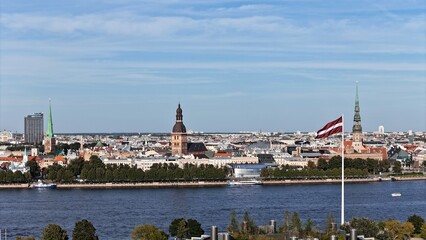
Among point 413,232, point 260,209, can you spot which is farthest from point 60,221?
point 413,232

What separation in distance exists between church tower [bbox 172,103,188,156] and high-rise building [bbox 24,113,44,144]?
146 ft

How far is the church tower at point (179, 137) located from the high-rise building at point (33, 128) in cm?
4435

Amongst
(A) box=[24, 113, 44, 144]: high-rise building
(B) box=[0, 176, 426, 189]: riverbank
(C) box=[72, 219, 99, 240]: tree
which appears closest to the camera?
(C) box=[72, 219, 99, 240]: tree

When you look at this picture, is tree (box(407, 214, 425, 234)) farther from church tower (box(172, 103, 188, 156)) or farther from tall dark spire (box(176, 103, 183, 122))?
church tower (box(172, 103, 188, 156))

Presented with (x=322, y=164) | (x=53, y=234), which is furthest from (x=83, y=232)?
(x=322, y=164)

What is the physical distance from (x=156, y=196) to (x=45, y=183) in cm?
899

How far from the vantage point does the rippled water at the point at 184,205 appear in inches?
799

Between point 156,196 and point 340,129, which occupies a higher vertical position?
point 340,129

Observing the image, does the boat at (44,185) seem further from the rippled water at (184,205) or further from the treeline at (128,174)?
the rippled water at (184,205)

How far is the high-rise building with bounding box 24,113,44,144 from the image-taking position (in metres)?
Result: 89.6

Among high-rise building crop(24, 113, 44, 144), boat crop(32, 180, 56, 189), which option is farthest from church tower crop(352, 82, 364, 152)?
high-rise building crop(24, 113, 44, 144)

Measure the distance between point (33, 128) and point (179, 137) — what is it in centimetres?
4742

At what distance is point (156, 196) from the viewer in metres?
30.0

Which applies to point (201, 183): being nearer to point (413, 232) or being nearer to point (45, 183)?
point (45, 183)
